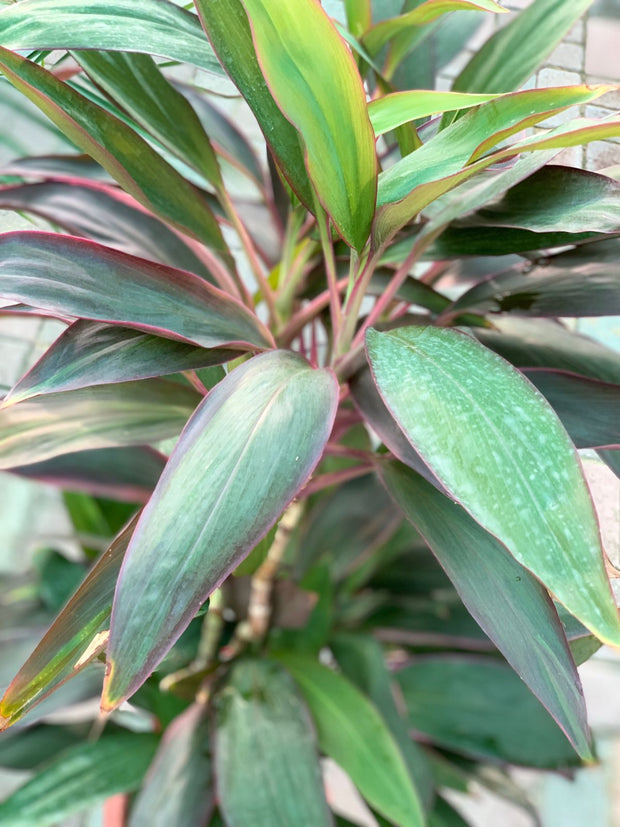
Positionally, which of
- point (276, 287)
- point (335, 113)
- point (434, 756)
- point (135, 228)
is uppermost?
point (335, 113)

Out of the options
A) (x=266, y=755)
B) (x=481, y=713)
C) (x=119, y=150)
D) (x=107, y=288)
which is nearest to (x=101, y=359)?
(x=107, y=288)

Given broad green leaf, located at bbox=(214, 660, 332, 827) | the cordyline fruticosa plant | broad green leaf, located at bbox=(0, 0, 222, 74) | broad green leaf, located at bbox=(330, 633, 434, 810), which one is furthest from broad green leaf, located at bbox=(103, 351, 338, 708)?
broad green leaf, located at bbox=(330, 633, 434, 810)

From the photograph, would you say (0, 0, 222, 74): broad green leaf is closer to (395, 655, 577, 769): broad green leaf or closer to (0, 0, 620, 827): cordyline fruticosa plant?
(0, 0, 620, 827): cordyline fruticosa plant

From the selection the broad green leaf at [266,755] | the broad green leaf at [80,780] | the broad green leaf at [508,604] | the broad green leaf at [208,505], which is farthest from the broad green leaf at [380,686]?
the broad green leaf at [208,505]

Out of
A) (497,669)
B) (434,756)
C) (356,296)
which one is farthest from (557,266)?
(434,756)

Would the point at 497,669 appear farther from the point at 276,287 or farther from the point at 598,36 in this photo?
the point at 598,36
